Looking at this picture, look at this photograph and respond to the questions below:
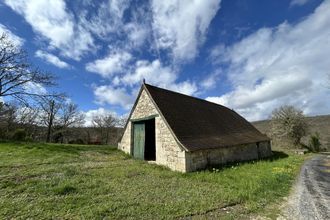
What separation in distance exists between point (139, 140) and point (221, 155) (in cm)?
542

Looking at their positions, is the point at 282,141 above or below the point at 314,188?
above

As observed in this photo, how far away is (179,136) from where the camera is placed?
32.6 ft

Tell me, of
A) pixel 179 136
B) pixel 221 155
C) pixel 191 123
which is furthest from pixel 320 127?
pixel 179 136

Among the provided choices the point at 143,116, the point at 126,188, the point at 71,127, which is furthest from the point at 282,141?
the point at 71,127

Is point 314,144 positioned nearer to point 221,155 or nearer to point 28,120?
point 221,155

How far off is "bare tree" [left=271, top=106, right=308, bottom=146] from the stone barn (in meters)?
14.7

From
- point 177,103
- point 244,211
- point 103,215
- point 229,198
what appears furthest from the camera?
point 177,103

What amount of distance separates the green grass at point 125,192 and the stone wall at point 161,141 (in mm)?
730

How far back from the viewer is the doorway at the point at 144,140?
501 inches

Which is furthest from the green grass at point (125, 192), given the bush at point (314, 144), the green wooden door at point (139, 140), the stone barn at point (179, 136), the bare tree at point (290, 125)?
the bush at point (314, 144)

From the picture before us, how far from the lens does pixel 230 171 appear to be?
9469mm

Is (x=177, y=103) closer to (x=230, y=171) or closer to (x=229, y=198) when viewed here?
(x=230, y=171)

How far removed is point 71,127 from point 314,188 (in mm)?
35630

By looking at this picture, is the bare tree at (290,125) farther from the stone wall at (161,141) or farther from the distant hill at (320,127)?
the stone wall at (161,141)
